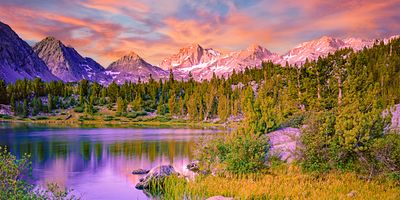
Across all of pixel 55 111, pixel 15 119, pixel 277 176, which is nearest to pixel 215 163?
pixel 277 176

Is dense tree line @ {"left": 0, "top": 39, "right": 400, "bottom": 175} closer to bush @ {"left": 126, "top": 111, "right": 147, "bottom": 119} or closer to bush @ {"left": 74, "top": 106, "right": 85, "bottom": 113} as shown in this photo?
bush @ {"left": 74, "top": 106, "right": 85, "bottom": 113}

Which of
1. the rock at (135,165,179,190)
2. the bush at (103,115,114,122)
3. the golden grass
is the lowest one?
the rock at (135,165,179,190)

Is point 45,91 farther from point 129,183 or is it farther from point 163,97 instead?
point 129,183

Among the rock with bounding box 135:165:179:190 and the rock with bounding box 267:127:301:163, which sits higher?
the rock with bounding box 267:127:301:163

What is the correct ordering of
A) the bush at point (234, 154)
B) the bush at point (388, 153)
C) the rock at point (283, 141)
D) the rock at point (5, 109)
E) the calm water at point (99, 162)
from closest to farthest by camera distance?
the bush at point (388, 153)
the bush at point (234, 154)
the calm water at point (99, 162)
the rock at point (283, 141)
the rock at point (5, 109)

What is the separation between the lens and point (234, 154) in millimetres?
26562

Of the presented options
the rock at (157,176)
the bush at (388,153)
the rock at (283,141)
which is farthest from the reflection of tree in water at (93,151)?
the bush at (388,153)

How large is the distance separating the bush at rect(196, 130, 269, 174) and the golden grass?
4.31 ft

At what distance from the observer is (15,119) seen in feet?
475

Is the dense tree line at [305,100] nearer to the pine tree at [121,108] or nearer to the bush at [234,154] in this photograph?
the pine tree at [121,108]

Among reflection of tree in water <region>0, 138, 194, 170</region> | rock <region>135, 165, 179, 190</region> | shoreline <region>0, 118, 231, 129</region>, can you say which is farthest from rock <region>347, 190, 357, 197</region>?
shoreline <region>0, 118, 231, 129</region>

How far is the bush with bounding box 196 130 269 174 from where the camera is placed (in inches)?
1044

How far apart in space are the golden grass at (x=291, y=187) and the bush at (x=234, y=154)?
132cm

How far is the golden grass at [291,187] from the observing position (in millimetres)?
19812
